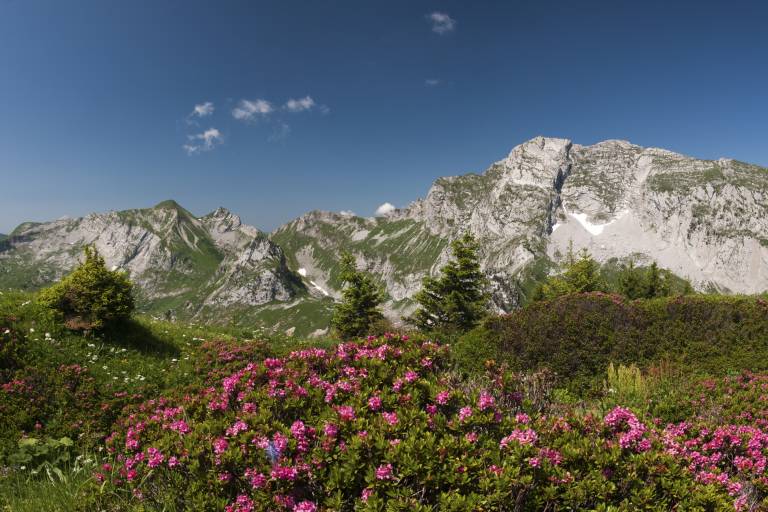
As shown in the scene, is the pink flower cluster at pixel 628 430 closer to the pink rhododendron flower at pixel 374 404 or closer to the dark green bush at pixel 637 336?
the pink rhododendron flower at pixel 374 404

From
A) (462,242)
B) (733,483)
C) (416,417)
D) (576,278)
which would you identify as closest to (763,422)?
(733,483)

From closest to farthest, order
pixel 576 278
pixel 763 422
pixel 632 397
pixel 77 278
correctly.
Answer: pixel 763 422 → pixel 632 397 → pixel 77 278 → pixel 576 278

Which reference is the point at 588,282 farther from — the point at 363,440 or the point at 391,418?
the point at 363,440

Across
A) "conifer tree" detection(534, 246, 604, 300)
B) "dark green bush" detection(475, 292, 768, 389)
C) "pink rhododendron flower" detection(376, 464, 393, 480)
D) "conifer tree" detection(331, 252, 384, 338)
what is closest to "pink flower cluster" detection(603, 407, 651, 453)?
"pink rhododendron flower" detection(376, 464, 393, 480)

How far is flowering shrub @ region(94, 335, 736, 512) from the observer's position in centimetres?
372

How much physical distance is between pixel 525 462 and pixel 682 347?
541 inches

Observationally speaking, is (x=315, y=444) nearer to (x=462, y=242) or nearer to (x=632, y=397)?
(x=632, y=397)

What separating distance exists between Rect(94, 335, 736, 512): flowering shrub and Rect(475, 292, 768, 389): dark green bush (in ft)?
30.3

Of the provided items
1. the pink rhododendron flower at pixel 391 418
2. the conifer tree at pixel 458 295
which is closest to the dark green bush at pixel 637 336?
the pink rhododendron flower at pixel 391 418

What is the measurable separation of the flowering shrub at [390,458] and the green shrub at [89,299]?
920 centimetres

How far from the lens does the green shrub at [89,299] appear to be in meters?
12.7

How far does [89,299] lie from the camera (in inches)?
508

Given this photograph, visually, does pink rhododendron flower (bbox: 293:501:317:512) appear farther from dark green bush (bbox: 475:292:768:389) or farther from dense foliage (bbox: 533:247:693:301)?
dense foliage (bbox: 533:247:693:301)

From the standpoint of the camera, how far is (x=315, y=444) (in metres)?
4.31
